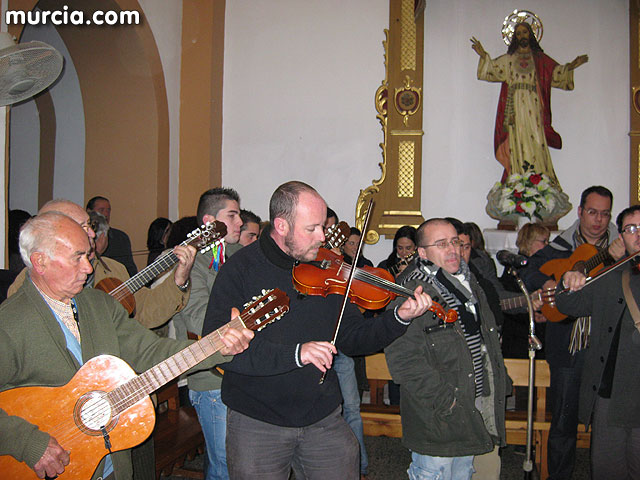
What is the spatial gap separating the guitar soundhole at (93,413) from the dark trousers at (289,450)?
51cm

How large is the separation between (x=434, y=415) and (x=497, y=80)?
5.66 metres

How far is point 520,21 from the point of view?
740 centimetres

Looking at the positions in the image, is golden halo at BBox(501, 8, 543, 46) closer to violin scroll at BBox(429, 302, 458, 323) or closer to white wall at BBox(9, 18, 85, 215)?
white wall at BBox(9, 18, 85, 215)

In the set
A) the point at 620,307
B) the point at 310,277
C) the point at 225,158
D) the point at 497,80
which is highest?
the point at 497,80

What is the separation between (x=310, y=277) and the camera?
249cm

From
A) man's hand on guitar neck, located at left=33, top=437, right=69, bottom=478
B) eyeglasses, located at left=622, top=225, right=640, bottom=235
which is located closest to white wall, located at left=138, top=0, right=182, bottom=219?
man's hand on guitar neck, located at left=33, top=437, right=69, bottom=478

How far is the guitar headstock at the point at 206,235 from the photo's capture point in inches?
128

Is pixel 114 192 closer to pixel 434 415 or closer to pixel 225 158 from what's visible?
pixel 225 158

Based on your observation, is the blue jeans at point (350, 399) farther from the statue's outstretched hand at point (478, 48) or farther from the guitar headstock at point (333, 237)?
the statue's outstretched hand at point (478, 48)

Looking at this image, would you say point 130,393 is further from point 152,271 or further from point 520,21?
point 520,21

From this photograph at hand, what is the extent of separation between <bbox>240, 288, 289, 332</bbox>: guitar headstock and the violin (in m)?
0.19

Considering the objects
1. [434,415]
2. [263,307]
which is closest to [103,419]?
[263,307]

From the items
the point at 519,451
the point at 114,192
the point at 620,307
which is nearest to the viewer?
the point at 620,307

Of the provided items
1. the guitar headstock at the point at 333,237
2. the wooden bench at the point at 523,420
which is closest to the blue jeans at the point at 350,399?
the wooden bench at the point at 523,420
